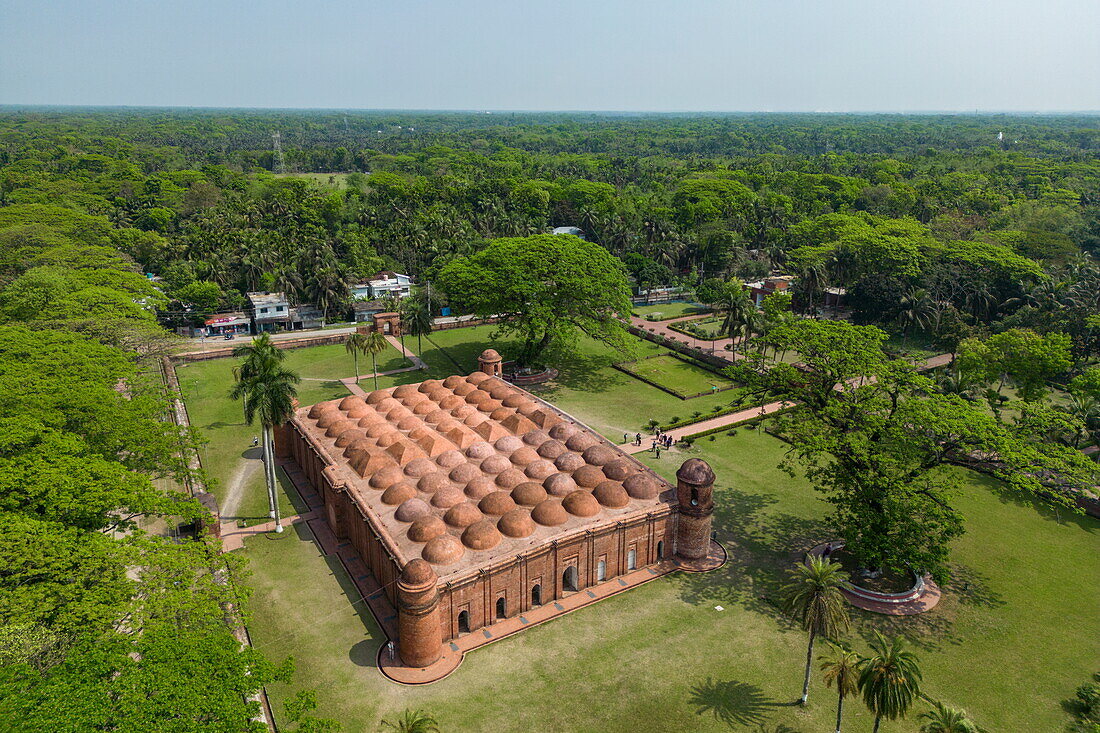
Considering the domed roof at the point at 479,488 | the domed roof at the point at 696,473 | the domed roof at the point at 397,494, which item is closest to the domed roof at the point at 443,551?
the domed roof at the point at 479,488

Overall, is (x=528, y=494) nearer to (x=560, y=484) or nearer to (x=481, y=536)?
(x=560, y=484)

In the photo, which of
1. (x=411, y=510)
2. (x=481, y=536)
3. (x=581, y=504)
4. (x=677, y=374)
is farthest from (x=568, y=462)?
(x=677, y=374)

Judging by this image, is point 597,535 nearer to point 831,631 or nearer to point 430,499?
point 430,499

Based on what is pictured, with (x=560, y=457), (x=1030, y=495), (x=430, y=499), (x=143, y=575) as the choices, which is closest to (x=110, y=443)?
(x=143, y=575)

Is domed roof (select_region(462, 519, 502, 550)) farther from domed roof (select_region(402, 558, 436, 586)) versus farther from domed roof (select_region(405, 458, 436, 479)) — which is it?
domed roof (select_region(405, 458, 436, 479))

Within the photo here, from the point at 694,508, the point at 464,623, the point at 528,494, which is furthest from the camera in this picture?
the point at 528,494
